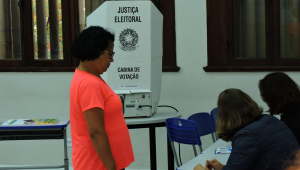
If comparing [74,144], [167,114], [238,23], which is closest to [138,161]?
[167,114]

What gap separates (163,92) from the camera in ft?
16.1

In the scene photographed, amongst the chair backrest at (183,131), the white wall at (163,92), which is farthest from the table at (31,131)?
the white wall at (163,92)

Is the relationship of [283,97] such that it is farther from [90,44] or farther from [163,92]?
[163,92]

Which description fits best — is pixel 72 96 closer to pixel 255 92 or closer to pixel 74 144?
pixel 74 144

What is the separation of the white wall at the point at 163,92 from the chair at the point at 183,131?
1286 millimetres

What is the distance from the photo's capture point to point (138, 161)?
16.6 feet

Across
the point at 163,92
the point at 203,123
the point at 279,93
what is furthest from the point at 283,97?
the point at 163,92

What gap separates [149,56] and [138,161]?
1.75 m

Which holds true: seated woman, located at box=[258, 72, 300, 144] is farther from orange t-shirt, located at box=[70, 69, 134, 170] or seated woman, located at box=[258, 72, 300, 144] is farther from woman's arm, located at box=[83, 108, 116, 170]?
woman's arm, located at box=[83, 108, 116, 170]

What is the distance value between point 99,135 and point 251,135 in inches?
28.8

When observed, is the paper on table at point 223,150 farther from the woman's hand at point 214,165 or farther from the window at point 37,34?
the window at point 37,34

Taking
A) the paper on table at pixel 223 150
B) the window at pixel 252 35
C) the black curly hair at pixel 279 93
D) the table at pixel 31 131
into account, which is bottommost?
the paper on table at pixel 223 150

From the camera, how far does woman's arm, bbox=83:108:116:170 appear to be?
76.0 inches

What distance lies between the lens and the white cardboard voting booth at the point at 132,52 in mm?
3742
